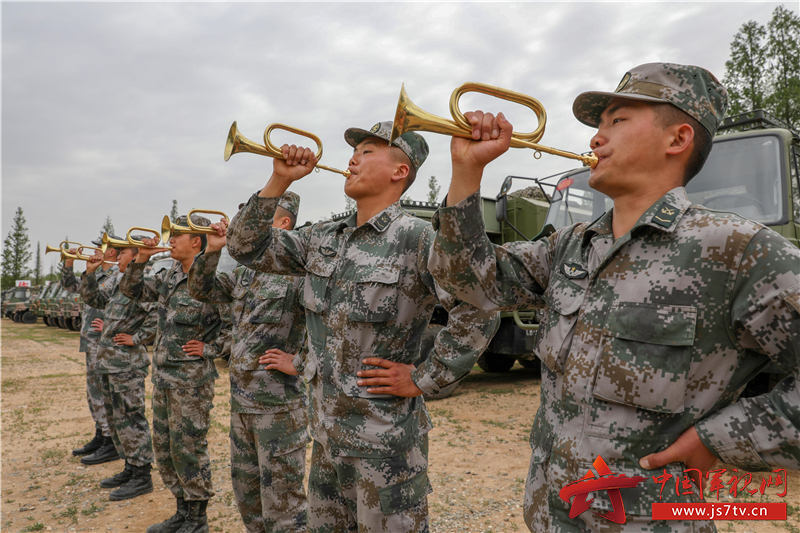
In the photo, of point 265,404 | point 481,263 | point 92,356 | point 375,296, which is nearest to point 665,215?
point 481,263

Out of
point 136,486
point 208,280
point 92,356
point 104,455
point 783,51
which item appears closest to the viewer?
point 208,280

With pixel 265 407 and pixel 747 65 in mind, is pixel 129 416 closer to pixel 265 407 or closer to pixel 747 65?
pixel 265 407

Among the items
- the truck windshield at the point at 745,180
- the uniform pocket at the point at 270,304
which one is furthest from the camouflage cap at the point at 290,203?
the truck windshield at the point at 745,180

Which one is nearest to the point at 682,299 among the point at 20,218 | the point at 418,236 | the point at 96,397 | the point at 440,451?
the point at 418,236

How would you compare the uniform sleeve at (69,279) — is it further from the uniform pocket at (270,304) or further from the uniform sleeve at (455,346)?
the uniform sleeve at (455,346)

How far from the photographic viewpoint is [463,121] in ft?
5.00

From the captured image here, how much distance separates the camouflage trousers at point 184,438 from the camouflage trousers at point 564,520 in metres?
2.81

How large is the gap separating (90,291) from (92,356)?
81cm

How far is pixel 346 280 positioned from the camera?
2.41 meters

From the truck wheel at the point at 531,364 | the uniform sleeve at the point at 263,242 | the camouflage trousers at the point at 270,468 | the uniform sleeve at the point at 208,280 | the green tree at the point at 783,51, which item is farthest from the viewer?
the green tree at the point at 783,51

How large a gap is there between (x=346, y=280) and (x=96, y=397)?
4922mm

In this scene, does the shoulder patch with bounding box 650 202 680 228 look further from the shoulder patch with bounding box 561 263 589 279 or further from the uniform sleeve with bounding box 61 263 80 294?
the uniform sleeve with bounding box 61 263 80 294

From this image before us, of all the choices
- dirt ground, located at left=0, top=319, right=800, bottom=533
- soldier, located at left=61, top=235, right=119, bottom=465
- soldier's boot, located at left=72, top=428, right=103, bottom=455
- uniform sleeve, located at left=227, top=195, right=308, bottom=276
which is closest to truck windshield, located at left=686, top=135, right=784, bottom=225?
dirt ground, located at left=0, top=319, right=800, bottom=533

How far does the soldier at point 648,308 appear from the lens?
1.29 m
